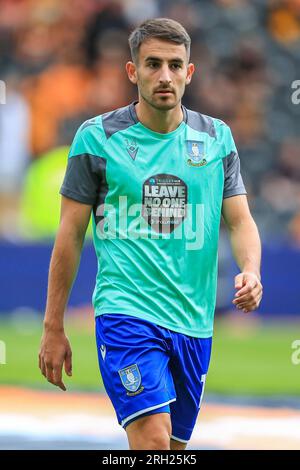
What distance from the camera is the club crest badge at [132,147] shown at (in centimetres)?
625

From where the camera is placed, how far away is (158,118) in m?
6.29

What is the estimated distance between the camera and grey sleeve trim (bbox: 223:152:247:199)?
6414mm

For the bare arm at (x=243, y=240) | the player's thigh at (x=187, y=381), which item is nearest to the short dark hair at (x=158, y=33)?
the bare arm at (x=243, y=240)

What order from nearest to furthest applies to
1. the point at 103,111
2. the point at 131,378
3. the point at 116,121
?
the point at 131,378
the point at 116,121
the point at 103,111

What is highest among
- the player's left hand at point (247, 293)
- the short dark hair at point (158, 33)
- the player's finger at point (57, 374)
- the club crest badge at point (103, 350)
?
the short dark hair at point (158, 33)

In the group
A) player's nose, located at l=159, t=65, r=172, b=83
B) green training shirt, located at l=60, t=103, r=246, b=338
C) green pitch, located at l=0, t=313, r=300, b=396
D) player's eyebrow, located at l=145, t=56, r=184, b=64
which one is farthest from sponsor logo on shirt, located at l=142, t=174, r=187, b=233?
green pitch, located at l=0, t=313, r=300, b=396

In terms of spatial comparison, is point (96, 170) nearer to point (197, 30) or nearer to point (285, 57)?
point (197, 30)

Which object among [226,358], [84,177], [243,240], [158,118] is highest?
[226,358]

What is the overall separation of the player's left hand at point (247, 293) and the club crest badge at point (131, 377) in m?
0.59

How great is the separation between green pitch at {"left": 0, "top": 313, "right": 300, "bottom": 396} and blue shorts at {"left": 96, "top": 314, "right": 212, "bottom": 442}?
5.87m

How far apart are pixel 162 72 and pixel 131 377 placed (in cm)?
155

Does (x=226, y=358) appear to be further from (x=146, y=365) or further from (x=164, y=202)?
(x=146, y=365)

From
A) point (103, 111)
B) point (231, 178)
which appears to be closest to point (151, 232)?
point (231, 178)

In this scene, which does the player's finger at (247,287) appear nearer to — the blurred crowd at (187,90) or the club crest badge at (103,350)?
the club crest badge at (103,350)
